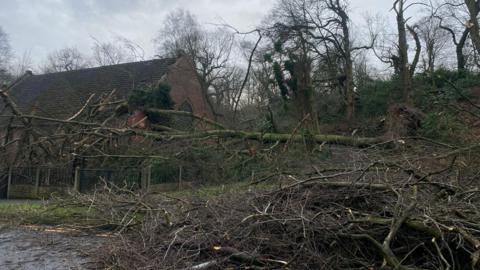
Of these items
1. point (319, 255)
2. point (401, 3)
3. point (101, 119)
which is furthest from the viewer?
A: point (401, 3)

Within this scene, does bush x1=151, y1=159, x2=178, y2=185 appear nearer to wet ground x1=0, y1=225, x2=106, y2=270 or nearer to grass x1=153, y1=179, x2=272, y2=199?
grass x1=153, y1=179, x2=272, y2=199

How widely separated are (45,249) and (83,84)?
19541mm

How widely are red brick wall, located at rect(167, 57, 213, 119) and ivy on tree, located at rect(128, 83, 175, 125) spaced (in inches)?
162

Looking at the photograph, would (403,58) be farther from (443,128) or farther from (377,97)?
(443,128)

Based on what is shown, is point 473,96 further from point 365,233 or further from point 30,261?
point 30,261

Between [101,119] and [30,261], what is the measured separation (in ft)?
29.4

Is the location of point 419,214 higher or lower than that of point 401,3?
lower

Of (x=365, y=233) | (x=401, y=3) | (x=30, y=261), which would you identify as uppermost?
(x=401, y=3)

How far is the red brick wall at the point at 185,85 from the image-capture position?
23.5 m

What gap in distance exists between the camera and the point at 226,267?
452 cm

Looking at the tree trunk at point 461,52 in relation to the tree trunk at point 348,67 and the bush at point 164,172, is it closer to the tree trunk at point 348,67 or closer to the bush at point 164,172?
the tree trunk at point 348,67

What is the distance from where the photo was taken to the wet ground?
17.0 feet

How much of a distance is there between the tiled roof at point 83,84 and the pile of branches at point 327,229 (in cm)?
1726

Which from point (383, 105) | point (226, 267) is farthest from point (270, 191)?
point (383, 105)
